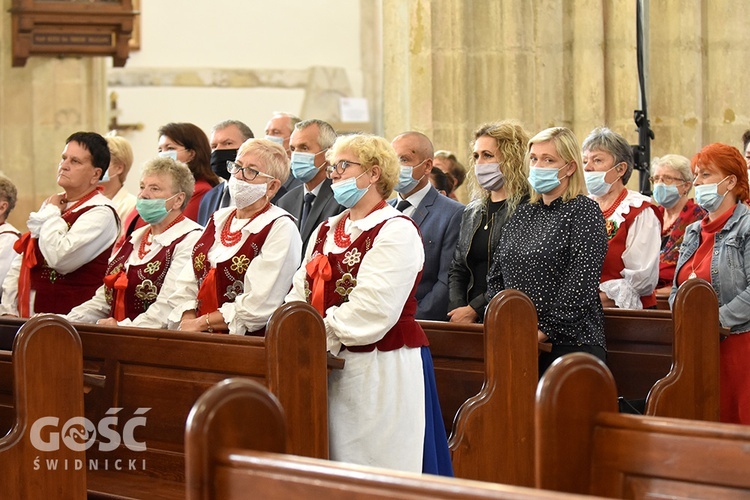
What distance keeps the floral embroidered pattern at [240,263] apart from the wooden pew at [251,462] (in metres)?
2.43

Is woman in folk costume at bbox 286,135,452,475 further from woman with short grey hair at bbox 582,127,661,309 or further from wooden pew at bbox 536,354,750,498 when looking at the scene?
wooden pew at bbox 536,354,750,498

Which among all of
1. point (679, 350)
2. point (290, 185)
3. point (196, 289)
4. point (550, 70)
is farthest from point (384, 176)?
point (550, 70)

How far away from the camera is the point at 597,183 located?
5.34 meters

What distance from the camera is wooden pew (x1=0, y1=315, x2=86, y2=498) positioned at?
3.44 metres

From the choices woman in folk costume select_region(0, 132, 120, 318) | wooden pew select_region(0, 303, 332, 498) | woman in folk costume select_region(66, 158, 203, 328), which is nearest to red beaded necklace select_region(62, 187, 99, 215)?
woman in folk costume select_region(0, 132, 120, 318)

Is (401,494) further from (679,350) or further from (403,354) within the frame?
(679,350)

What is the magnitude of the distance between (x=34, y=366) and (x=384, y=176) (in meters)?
1.45

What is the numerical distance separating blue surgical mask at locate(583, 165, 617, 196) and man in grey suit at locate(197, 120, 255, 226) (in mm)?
1869

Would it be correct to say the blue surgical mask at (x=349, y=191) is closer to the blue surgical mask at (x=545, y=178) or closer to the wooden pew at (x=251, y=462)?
the blue surgical mask at (x=545, y=178)

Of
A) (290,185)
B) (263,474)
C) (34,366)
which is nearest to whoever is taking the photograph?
(263,474)

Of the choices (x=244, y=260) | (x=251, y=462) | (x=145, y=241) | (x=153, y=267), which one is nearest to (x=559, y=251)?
(x=244, y=260)

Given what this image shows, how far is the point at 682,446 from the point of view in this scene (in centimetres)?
207

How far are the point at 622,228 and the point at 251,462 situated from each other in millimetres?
3668

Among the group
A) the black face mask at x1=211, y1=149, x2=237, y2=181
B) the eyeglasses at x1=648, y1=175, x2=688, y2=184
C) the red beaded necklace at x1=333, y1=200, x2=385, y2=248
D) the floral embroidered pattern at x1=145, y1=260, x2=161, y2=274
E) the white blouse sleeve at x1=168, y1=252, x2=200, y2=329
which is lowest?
the white blouse sleeve at x1=168, y1=252, x2=200, y2=329
